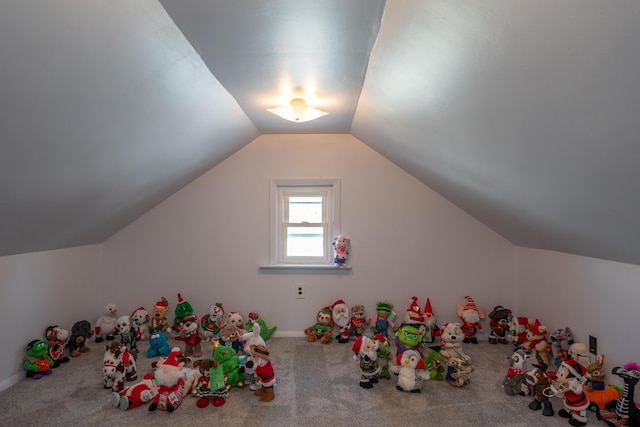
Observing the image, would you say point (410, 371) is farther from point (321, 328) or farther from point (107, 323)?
point (107, 323)

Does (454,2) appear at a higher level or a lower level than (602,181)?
higher

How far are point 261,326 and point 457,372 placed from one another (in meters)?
1.75

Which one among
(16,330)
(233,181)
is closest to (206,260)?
(233,181)

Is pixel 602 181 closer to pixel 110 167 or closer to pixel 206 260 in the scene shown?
pixel 110 167

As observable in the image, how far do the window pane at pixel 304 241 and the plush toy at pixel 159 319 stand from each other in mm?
1290

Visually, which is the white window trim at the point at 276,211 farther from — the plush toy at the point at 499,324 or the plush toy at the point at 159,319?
the plush toy at the point at 499,324

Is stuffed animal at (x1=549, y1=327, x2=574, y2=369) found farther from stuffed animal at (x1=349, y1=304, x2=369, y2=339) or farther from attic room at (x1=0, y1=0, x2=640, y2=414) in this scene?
stuffed animal at (x1=349, y1=304, x2=369, y2=339)

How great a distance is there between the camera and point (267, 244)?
3723mm

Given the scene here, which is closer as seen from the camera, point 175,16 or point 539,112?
point 539,112

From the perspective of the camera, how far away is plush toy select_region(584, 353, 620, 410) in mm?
2145

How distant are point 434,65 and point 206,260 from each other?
2.90 m

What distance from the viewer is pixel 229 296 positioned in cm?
371

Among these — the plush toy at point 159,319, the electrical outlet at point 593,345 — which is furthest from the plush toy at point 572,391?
the plush toy at point 159,319

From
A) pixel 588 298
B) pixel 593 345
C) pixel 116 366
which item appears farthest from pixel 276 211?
pixel 593 345
